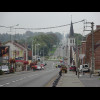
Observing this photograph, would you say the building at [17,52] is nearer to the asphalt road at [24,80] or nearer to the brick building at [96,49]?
the brick building at [96,49]

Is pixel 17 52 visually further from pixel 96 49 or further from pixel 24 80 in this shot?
pixel 24 80

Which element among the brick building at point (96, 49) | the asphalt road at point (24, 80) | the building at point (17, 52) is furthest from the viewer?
the building at point (17, 52)

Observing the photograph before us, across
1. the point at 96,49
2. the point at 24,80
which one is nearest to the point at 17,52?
the point at 96,49

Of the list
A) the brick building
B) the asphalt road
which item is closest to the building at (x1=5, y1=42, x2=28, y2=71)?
the brick building

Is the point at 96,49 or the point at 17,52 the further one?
the point at 17,52

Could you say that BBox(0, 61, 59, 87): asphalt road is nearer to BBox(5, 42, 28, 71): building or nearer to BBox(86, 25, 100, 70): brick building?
BBox(86, 25, 100, 70): brick building

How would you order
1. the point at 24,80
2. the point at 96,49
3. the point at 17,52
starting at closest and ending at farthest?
1. the point at 24,80
2. the point at 96,49
3. the point at 17,52

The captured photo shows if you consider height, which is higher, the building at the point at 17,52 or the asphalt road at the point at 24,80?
the building at the point at 17,52

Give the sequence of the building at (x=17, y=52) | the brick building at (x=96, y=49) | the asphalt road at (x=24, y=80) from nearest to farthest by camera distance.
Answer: the asphalt road at (x=24, y=80), the brick building at (x=96, y=49), the building at (x=17, y=52)

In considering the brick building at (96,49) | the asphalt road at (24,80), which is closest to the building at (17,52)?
the brick building at (96,49)
